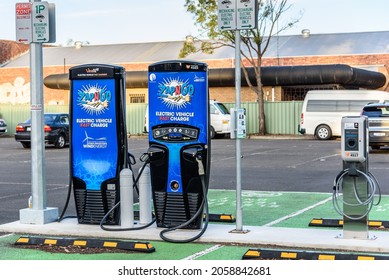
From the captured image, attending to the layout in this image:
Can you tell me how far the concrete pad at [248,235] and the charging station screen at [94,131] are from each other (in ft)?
2.46

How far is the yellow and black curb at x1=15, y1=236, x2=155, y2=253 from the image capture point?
9094 mm

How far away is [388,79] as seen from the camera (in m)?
47.0

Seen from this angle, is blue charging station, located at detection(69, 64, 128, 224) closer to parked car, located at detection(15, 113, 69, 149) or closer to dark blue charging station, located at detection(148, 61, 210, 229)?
dark blue charging station, located at detection(148, 61, 210, 229)

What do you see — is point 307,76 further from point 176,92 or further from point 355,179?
point 355,179

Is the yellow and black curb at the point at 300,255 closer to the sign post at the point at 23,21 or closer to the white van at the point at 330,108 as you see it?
the sign post at the point at 23,21

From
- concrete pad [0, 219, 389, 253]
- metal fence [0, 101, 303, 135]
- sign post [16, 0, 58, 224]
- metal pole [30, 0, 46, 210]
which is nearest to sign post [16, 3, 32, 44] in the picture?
sign post [16, 0, 58, 224]

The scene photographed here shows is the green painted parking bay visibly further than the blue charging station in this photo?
No

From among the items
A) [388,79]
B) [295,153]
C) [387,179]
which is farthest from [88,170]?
[388,79]

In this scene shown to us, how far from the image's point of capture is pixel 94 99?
10.7 metres

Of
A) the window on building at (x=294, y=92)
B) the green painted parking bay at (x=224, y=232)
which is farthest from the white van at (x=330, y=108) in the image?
the green painted parking bay at (x=224, y=232)

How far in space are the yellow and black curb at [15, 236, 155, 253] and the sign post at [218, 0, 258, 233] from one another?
4.74 ft

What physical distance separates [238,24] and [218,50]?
4468cm

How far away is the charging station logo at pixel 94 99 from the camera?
10.6m

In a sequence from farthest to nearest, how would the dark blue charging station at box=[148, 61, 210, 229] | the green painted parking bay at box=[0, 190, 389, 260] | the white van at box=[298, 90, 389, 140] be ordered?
the white van at box=[298, 90, 389, 140]
the dark blue charging station at box=[148, 61, 210, 229]
the green painted parking bay at box=[0, 190, 389, 260]
